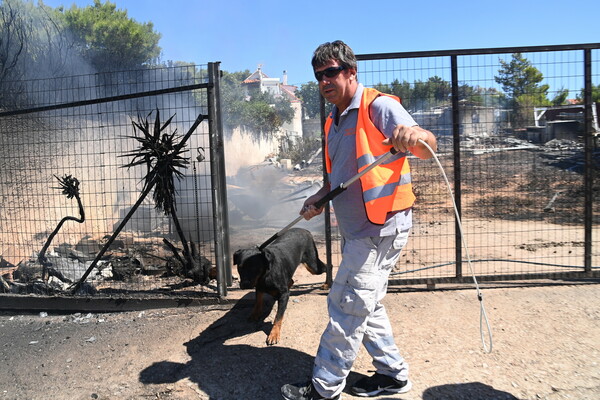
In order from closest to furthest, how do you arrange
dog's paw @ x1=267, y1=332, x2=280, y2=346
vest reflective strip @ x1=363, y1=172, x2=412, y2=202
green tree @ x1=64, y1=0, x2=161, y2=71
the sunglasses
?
vest reflective strip @ x1=363, y1=172, x2=412, y2=202 → the sunglasses → dog's paw @ x1=267, y1=332, x2=280, y2=346 → green tree @ x1=64, y1=0, x2=161, y2=71

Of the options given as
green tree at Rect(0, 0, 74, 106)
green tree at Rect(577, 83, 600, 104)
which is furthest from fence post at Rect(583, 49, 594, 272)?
green tree at Rect(0, 0, 74, 106)

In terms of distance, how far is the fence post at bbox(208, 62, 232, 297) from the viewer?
4.91m

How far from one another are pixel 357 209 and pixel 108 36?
27.0 metres

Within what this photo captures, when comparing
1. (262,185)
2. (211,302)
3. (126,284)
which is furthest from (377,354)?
(262,185)

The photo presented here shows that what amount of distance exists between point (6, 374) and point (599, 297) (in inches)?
227

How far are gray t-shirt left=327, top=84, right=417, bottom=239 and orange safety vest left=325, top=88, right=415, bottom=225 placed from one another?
0.05 m

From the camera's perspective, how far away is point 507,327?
416 cm

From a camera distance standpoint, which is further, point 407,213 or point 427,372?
point 427,372

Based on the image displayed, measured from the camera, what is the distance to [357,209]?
2973 millimetres

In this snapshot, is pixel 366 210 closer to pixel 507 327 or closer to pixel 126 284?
pixel 507 327

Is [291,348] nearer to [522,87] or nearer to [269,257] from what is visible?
[269,257]

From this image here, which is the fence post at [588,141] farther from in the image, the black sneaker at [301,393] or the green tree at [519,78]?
the black sneaker at [301,393]

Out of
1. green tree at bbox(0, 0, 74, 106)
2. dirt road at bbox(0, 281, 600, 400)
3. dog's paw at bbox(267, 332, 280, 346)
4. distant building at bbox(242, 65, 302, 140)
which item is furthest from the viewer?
distant building at bbox(242, 65, 302, 140)

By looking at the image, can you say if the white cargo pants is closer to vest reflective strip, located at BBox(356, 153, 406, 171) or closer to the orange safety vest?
the orange safety vest
